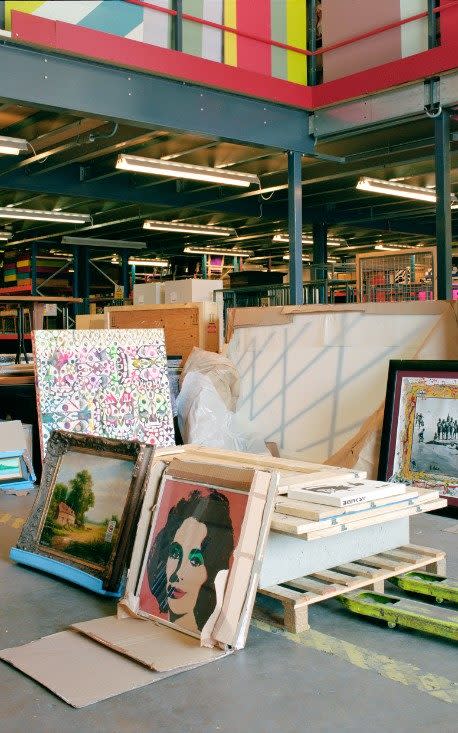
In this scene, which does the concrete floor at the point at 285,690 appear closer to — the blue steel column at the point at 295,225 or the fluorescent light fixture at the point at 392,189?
the blue steel column at the point at 295,225

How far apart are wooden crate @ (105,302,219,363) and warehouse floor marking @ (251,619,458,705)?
5.12 meters

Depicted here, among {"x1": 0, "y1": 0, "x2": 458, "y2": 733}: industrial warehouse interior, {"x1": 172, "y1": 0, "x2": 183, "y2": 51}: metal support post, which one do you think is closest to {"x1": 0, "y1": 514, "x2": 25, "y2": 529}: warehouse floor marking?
{"x1": 0, "y1": 0, "x2": 458, "y2": 733}: industrial warehouse interior

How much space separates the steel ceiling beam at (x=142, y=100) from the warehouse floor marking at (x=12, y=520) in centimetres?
373

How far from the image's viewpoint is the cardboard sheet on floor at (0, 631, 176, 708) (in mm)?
2781

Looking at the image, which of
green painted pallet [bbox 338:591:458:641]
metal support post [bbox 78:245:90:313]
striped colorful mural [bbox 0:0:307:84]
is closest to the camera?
green painted pallet [bbox 338:591:458:641]

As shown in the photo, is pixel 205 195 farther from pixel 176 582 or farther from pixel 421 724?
pixel 421 724

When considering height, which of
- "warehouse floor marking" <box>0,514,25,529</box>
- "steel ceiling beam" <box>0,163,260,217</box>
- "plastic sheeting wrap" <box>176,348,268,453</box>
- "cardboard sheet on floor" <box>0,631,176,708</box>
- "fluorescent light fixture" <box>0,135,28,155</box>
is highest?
"steel ceiling beam" <box>0,163,260,217</box>

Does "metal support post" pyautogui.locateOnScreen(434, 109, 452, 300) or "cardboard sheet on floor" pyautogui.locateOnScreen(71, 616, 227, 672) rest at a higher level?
"metal support post" pyautogui.locateOnScreen(434, 109, 452, 300)

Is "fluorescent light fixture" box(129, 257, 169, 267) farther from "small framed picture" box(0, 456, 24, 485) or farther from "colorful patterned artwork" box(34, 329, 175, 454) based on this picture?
"small framed picture" box(0, 456, 24, 485)

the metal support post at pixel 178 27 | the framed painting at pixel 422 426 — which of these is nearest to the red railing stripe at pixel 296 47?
the metal support post at pixel 178 27

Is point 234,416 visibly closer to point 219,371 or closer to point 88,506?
point 219,371

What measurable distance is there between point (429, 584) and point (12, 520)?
3.21 metres

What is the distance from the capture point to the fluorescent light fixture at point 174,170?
9820 mm

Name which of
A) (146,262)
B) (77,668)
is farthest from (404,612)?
(146,262)
